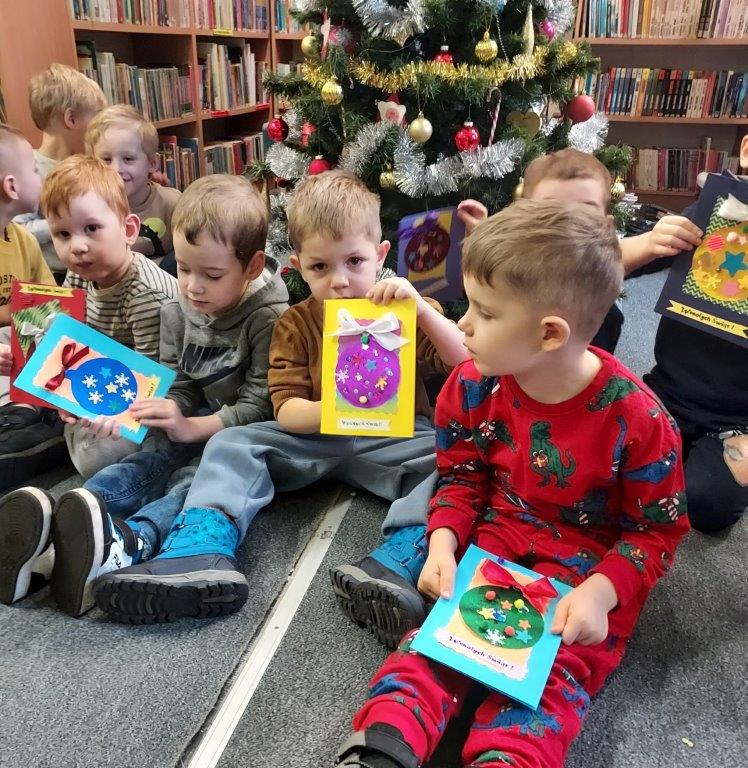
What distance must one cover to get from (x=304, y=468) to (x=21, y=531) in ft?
1.78

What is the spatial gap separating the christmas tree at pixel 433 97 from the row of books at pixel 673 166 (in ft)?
7.19

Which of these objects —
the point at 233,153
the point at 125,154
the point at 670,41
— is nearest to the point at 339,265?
the point at 125,154

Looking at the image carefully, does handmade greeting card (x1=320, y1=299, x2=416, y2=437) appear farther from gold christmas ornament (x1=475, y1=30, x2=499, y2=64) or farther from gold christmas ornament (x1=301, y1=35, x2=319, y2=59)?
gold christmas ornament (x1=301, y1=35, x2=319, y2=59)

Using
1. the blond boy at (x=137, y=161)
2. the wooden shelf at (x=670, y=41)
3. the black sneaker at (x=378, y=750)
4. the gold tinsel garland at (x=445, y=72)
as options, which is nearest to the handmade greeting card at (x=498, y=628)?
the black sneaker at (x=378, y=750)

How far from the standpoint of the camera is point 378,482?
1437mm

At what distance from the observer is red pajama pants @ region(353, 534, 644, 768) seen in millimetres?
794

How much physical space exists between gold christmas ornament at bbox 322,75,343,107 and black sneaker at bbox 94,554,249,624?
3.85 ft

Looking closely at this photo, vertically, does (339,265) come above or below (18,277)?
above

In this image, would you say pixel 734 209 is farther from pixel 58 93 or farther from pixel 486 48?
pixel 58 93

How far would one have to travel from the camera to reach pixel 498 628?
2.93ft

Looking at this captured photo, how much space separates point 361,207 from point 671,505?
738mm

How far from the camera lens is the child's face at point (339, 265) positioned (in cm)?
122

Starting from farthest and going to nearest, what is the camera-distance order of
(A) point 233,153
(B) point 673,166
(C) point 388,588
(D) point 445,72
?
(A) point 233,153 → (B) point 673,166 → (D) point 445,72 → (C) point 388,588

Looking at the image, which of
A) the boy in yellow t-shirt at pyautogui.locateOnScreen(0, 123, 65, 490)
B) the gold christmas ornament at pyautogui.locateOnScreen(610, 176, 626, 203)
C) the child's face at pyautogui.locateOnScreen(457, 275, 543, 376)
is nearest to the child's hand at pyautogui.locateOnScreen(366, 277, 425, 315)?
the child's face at pyautogui.locateOnScreen(457, 275, 543, 376)
